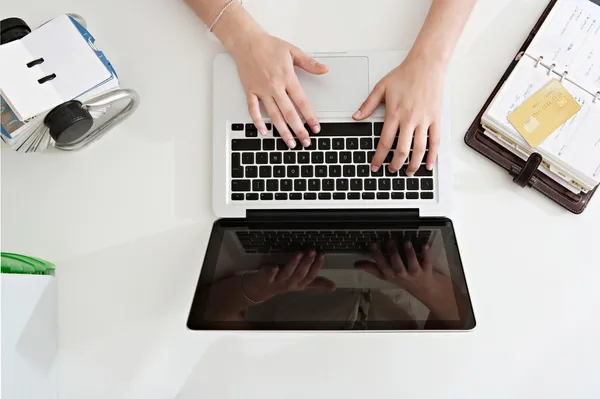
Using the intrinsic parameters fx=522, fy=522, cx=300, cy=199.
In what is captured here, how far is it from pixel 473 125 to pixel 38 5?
2.39 ft

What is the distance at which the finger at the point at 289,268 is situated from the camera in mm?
717

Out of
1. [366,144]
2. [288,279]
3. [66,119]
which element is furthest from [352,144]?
[66,119]

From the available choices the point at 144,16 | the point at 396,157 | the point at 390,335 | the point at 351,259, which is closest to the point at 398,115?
the point at 396,157

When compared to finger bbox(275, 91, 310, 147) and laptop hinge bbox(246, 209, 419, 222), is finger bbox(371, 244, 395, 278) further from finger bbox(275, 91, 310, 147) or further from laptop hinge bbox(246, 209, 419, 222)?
finger bbox(275, 91, 310, 147)

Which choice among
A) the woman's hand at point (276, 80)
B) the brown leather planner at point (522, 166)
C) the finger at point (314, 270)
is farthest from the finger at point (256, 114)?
the brown leather planner at point (522, 166)

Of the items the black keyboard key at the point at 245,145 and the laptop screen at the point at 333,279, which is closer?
the laptop screen at the point at 333,279

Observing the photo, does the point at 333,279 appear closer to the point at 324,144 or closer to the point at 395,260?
the point at 395,260

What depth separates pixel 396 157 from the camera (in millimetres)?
762

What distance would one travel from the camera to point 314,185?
78 cm

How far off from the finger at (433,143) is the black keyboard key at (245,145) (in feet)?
Result: 0.84

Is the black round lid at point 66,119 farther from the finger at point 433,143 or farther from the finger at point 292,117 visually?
the finger at point 433,143

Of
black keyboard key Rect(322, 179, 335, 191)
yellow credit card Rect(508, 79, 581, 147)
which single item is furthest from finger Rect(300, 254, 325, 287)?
yellow credit card Rect(508, 79, 581, 147)

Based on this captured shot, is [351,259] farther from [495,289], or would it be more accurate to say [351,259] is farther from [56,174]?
[56,174]

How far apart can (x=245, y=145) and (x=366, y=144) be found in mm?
184
